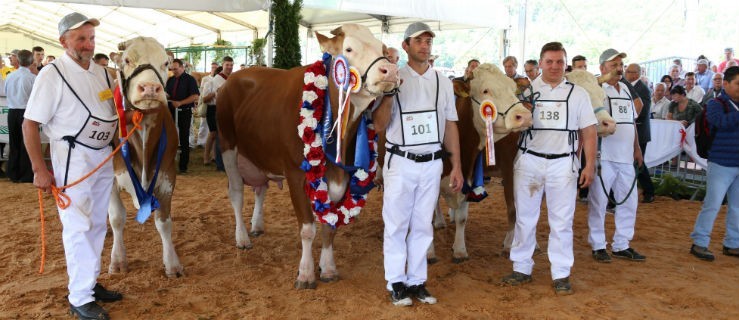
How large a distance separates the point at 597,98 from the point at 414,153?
221cm

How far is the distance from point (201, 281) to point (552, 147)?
307 centimetres

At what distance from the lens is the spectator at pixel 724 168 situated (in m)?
5.26

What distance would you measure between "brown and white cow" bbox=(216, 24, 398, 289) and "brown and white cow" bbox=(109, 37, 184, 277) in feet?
2.76

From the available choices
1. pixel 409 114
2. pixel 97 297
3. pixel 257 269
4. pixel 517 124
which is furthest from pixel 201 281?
pixel 517 124

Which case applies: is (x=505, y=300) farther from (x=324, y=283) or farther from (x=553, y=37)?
(x=553, y=37)

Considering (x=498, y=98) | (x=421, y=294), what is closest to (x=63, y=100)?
(x=421, y=294)

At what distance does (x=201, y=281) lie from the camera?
4.54m

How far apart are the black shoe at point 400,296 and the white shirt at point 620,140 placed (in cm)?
262

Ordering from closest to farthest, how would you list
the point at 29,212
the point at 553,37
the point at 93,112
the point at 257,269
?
1. the point at 93,112
2. the point at 257,269
3. the point at 29,212
4. the point at 553,37

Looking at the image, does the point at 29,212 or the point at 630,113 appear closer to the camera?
the point at 630,113

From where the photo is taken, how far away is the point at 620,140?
5219 mm

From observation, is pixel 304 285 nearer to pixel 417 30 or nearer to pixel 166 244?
pixel 166 244

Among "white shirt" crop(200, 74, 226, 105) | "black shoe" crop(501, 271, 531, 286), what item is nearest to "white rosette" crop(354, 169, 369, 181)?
"black shoe" crop(501, 271, 531, 286)

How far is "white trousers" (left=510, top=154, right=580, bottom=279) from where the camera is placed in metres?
4.21
